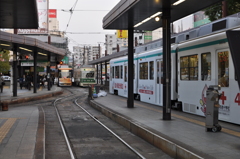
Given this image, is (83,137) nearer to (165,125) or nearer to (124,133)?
(124,133)

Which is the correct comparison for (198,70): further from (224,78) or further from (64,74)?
(64,74)

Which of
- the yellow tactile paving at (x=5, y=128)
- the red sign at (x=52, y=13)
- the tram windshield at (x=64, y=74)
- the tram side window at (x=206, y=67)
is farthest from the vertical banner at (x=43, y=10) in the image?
the tram side window at (x=206, y=67)

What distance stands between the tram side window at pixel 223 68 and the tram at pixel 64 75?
1626 inches

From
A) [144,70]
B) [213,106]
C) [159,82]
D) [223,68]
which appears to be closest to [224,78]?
[223,68]

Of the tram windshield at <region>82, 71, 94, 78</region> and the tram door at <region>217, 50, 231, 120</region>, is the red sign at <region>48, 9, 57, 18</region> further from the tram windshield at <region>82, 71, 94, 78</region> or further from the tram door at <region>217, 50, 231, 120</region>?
the tram door at <region>217, 50, 231, 120</region>

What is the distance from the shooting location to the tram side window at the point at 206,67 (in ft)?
36.7

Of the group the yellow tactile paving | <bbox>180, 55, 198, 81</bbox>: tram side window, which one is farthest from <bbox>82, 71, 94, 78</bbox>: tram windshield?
the yellow tactile paving

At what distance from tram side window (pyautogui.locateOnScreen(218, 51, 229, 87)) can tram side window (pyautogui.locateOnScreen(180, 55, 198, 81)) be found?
1607mm

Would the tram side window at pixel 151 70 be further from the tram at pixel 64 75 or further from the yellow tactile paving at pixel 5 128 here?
the tram at pixel 64 75

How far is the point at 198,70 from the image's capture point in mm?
11914

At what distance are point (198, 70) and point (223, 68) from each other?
1624 millimetres

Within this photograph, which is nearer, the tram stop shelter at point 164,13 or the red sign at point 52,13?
the tram stop shelter at point 164,13

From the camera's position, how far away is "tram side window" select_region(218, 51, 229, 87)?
1009 cm

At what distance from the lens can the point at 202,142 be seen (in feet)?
25.0
